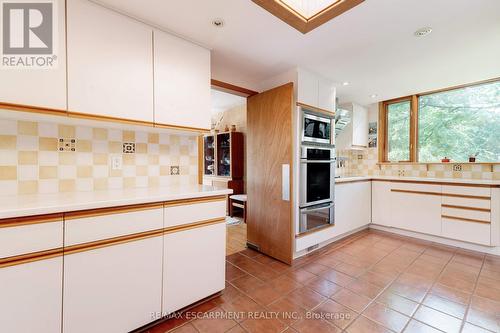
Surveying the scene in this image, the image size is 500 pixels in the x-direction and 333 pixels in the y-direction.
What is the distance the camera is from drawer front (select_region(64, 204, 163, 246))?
1.12 m

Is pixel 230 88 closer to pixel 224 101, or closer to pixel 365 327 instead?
pixel 224 101

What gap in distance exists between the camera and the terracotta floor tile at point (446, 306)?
1.58m

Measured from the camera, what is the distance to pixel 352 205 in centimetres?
321

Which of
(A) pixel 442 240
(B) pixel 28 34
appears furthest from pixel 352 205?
(B) pixel 28 34

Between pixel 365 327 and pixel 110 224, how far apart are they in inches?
71.2

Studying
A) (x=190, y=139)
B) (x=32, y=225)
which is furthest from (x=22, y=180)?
(x=190, y=139)

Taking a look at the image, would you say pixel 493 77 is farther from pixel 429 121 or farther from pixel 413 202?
pixel 413 202

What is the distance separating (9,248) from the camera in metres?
0.98

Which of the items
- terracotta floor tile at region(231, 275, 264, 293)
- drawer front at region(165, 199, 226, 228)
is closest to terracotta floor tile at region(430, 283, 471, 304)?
terracotta floor tile at region(231, 275, 264, 293)

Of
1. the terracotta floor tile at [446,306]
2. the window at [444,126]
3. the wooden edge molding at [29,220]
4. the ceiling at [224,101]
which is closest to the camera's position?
the wooden edge molding at [29,220]

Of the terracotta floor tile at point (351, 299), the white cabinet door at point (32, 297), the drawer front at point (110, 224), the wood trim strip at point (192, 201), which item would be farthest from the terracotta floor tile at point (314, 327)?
the white cabinet door at point (32, 297)

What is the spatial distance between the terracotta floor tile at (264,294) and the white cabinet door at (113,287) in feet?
2.55

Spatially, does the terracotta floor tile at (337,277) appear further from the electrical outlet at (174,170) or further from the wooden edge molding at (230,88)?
the wooden edge molding at (230,88)

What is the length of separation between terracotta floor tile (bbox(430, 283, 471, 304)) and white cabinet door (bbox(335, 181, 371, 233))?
3.88ft
